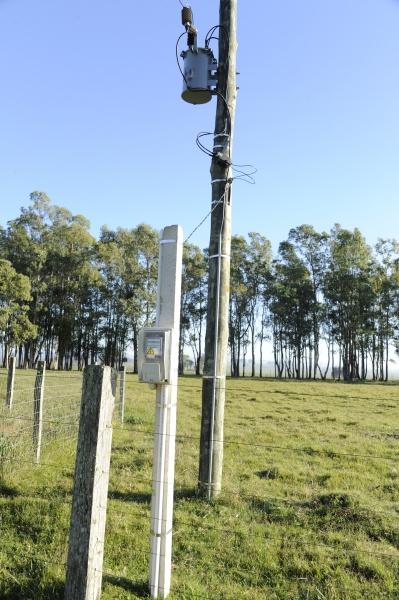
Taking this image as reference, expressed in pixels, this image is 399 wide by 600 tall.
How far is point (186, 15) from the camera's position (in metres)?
5.51

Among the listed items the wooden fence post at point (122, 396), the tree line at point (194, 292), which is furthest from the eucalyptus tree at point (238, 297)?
the wooden fence post at point (122, 396)

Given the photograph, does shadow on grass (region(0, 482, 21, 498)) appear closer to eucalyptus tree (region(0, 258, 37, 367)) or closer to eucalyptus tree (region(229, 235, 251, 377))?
eucalyptus tree (region(0, 258, 37, 367))

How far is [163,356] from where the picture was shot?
328cm

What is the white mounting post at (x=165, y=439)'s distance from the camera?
3279 millimetres

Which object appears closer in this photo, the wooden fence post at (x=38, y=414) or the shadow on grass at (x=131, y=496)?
the shadow on grass at (x=131, y=496)

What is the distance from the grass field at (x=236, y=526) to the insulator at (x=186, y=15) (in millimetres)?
4130

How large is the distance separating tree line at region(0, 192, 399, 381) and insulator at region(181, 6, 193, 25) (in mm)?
39986

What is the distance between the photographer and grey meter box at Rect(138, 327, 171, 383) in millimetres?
3275

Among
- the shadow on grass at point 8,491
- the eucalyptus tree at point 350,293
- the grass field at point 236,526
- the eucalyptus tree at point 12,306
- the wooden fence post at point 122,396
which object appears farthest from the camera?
the eucalyptus tree at point 350,293

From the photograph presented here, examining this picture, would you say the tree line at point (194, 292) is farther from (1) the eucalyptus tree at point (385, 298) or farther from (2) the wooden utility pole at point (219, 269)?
(2) the wooden utility pole at point (219, 269)

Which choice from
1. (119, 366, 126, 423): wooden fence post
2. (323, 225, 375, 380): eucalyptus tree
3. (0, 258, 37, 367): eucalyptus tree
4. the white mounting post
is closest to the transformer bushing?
the white mounting post

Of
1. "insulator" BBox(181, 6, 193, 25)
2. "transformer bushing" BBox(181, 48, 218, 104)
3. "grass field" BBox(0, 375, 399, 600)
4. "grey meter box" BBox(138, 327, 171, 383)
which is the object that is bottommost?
"grass field" BBox(0, 375, 399, 600)

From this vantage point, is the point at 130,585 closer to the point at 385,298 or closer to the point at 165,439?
the point at 165,439

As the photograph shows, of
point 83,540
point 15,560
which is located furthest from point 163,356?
point 15,560
